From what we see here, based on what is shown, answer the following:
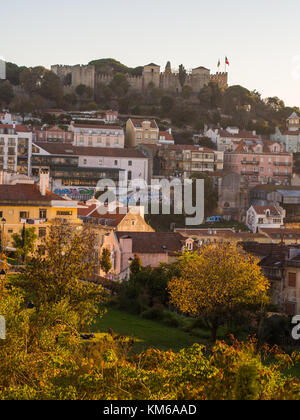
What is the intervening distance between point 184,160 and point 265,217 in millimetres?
20733

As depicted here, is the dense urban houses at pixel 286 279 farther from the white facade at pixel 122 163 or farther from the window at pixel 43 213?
the white facade at pixel 122 163

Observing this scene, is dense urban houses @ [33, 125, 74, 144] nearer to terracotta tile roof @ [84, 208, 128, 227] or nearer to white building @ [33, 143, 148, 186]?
white building @ [33, 143, 148, 186]

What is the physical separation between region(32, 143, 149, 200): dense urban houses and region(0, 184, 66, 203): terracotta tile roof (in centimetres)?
2948

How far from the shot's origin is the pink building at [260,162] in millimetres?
89562

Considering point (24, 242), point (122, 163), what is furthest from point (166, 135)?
point (24, 242)

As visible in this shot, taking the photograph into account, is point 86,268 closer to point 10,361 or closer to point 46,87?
point 10,361

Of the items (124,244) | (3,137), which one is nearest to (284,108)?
(3,137)

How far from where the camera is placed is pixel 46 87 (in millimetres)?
110750

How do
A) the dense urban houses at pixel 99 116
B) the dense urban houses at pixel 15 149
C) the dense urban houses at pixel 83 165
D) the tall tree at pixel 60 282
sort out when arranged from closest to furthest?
the tall tree at pixel 60 282 → the dense urban houses at pixel 15 149 → the dense urban houses at pixel 83 165 → the dense urban houses at pixel 99 116

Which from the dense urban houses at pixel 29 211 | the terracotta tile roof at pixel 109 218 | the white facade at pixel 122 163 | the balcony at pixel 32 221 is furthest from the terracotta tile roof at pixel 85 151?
the balcony at pixel 32 221

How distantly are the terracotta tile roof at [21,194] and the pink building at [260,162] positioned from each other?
154 feet

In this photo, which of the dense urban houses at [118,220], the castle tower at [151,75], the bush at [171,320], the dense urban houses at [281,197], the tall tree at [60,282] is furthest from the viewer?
the castle tower at [151,75]

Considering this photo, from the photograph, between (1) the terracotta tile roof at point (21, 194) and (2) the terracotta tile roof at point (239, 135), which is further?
(2) the terracotta tile roof at point (239, 135)
